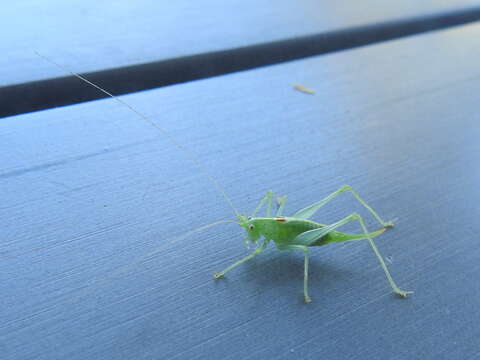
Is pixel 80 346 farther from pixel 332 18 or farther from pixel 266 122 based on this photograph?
pixel 332 18

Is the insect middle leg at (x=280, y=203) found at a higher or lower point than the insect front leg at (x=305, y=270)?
higher

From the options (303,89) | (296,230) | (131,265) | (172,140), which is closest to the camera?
(131,265)

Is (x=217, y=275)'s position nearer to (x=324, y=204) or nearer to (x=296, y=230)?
(x=296, y=230)

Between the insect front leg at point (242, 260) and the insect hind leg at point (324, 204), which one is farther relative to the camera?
the insect hind leg at point (324, 204)

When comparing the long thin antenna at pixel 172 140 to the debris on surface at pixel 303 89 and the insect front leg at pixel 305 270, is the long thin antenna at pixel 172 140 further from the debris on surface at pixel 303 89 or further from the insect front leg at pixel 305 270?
the debris on surface at pixel 303 89

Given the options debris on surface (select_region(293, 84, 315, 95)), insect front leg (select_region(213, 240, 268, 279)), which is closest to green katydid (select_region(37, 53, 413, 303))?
insect front leg (select_region(213, 240, 268, 279))

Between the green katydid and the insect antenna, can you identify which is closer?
the insect antenna

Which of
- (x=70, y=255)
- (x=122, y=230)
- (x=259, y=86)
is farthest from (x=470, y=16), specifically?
(x=70, y=255)

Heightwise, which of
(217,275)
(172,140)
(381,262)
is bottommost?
(381,262)

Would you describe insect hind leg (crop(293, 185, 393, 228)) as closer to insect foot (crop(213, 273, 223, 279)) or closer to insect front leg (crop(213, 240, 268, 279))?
insect front leg (crop(213, 240, 268, 279))

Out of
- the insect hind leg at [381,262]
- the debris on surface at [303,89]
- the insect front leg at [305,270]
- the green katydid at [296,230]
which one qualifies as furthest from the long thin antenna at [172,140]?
the debris on surface at [303,89]

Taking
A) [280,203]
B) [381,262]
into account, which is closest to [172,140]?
[280,203]
